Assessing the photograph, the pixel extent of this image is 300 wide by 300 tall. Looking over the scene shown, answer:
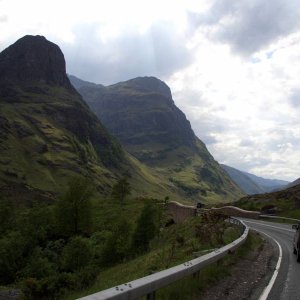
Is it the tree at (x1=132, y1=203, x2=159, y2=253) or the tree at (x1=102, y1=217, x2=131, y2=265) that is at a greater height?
the tree at (x1=132, y1=203, x2=159, y2=253)

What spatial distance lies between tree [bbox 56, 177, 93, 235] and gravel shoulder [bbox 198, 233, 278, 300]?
232 feet

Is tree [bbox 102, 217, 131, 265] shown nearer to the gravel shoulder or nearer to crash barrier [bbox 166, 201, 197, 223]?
crash barrier [bbox 166, 201, 197, 223]

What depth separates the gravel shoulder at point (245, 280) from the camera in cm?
1104

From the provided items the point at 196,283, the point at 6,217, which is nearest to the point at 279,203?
the point at 6,217

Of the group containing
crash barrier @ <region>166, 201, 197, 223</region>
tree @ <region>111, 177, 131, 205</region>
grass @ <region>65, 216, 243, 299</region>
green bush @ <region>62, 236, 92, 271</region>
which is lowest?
green bush @ <region>62, 236, 92, 271</region>

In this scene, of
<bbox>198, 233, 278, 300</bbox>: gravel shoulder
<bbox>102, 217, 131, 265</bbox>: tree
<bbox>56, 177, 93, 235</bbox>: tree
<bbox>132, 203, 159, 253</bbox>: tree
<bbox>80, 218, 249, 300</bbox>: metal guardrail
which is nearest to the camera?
<bbox>80, 218, 249, 300</bbox>: metal guardrail

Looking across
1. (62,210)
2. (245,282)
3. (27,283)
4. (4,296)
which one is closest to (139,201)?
(62,210)

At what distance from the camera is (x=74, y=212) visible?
290 ft

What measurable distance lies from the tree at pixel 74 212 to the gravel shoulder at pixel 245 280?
7060 centimetres

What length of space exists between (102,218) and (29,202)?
8051 cm

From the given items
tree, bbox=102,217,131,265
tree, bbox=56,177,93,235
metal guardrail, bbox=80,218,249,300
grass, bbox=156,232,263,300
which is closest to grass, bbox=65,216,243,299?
grass, bbox=156,232,263,300

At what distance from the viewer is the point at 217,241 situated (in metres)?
20.7

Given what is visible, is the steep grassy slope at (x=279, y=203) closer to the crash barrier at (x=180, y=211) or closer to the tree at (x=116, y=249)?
the crash barrier at (x=180, y=211)

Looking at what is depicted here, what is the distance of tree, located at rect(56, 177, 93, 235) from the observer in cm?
8794
